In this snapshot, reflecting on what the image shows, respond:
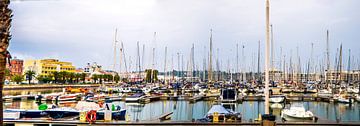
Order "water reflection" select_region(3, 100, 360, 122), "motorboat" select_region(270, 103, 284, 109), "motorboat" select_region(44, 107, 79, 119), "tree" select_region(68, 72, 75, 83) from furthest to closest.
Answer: "tree" select_region(68, 72, 75, 83) → "motorboat" select_region(270, 103, 284, 109) → "water reflection" select_region(3, 100, 360, 122) → "motorboat" select_region(44, 107, 79, 119)

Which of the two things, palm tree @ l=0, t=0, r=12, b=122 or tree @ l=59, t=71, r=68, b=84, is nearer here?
palm tree @ l=0, t=0, r=12, b=122

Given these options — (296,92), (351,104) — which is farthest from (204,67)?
(351,104)

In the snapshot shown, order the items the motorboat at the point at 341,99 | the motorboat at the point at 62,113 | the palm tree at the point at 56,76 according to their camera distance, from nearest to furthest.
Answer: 1. the motorboat at the point at 62,113
2. the motorboat at the point at 341,99
3. the palm tree at the point at 56,76

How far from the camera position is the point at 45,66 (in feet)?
306

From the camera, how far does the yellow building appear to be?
303ft

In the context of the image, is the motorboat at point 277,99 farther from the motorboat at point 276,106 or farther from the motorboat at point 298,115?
the motorboat at point 298,115

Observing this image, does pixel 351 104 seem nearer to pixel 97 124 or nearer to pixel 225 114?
pixel 225 114

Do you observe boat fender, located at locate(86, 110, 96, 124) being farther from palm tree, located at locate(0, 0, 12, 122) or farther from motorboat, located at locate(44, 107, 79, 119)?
palm tree, located at locate(0, 0, 12, 122)

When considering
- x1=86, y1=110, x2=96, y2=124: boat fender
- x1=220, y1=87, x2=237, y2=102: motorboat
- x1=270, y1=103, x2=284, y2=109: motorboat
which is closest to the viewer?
x1=86, y1=110, x2=96, y2=124: boat fender

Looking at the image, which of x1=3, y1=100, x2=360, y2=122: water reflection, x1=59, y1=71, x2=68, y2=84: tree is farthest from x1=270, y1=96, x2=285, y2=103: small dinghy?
x1=59, y1=71, x2=68, y2=84: tree

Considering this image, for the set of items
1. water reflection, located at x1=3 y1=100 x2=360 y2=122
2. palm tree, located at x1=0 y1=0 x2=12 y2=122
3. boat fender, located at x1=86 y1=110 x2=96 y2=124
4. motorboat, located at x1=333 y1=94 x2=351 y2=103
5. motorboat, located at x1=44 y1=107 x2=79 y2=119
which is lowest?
water reflection, located at x1=3 y1=100 x2=360 y2=122

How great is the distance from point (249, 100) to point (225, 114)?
856 inches

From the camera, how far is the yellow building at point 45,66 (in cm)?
9244

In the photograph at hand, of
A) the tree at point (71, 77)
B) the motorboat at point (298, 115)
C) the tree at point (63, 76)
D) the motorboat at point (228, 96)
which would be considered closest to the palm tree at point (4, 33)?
the motorboat at point (298, 115)
